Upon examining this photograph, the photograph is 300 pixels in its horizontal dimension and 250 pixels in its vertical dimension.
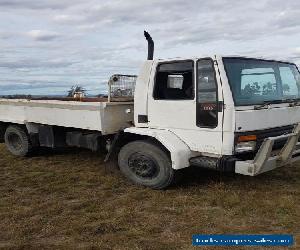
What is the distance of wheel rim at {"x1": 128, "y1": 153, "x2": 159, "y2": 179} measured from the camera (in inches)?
266

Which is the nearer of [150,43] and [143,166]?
[143,166]

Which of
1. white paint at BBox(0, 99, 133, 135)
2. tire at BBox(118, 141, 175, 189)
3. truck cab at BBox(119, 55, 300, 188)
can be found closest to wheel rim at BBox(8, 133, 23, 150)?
white paint at BBox(0, 99, 133, 135)

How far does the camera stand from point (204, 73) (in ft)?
20.5

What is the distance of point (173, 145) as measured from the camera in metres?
6.37

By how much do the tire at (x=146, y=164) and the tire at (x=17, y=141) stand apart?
10.1ft

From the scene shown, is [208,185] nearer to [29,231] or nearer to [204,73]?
[204,73]

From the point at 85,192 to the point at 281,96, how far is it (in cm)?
333

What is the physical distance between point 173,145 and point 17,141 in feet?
15.4

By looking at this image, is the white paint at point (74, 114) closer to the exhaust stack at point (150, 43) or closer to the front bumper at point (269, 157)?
the exhaust stack at point (150, 43)

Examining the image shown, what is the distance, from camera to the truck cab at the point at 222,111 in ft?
19.7

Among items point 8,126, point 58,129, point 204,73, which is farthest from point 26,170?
point 204,73

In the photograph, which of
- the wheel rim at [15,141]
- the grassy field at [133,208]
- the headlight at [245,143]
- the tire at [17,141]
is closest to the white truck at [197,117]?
the headlight at [245,143]

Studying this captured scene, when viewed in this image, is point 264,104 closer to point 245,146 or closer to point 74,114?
point 245,146

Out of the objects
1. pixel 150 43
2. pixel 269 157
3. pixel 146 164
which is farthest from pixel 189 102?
pixel 150 43
